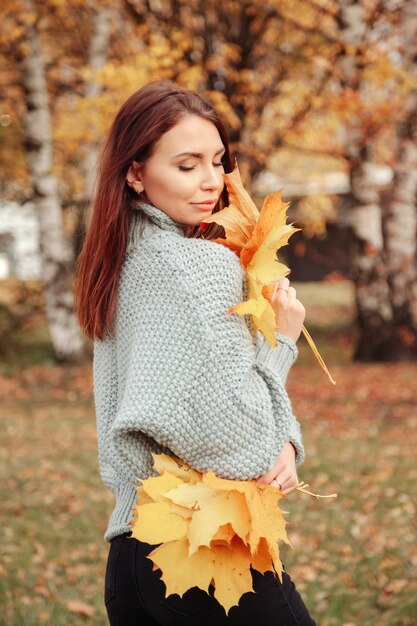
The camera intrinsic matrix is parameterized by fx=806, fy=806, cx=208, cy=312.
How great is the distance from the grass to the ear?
103 inches

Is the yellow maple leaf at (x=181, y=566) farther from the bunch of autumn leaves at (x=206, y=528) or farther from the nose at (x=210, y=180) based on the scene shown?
the nose at (x=210, y=180)

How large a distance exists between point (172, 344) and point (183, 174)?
0.44 metres

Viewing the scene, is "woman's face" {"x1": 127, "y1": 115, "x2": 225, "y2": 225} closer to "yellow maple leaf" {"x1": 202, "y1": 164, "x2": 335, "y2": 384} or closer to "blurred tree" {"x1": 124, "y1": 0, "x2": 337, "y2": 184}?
"yellow maple leaf" {"x1": 202, "y1": 164, "x2": 335, "y2": 384}

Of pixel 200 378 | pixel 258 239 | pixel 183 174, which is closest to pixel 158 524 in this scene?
pixel 200 378

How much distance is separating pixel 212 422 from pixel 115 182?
64cm

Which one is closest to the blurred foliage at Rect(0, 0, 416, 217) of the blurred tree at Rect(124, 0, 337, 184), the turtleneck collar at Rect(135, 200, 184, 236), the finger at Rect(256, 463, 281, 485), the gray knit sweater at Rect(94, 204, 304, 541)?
the blurred tree at Rect(124, 0, 337, 184)

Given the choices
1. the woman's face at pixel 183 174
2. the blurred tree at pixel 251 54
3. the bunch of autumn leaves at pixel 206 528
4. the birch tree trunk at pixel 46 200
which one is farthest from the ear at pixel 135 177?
the blurred tree at pixel 251 54

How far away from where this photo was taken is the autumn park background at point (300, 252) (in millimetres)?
4672

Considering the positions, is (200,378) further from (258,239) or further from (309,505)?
(309,505)

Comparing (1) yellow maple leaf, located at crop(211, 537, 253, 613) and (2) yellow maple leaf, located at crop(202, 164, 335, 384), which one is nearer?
(1) yellow maple leaf, located at crop(211, 537, 253, 613)

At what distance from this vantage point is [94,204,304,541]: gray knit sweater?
1724mm

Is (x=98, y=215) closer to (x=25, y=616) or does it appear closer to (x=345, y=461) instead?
(x=25, y=616)

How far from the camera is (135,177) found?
6.47 feet

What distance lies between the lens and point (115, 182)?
6.40 feet
